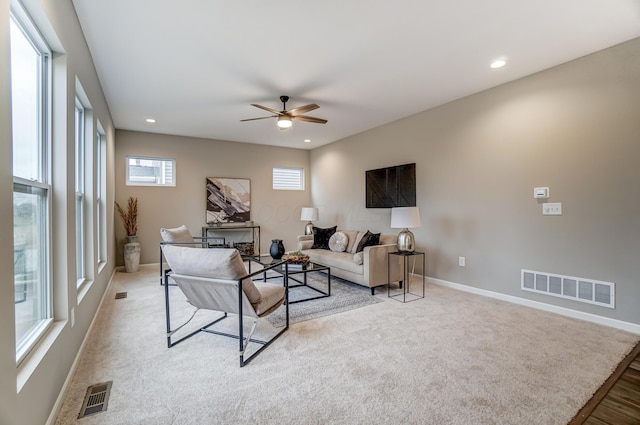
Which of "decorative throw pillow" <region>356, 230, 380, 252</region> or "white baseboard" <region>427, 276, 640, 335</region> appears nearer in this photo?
"white baseboard" <region>427, 276, 640, 335</region>

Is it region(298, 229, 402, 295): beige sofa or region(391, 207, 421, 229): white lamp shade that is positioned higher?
→ region(391, 207, 421, 229): white lamp shade

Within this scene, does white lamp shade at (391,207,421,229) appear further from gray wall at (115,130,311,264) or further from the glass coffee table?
gray wall at (115,130,311,264)

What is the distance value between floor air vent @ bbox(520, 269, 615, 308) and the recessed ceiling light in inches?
93.7

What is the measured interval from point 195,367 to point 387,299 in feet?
8.01

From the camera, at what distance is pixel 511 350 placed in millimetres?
2467

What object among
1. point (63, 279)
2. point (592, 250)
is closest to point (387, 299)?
point (592, 250)

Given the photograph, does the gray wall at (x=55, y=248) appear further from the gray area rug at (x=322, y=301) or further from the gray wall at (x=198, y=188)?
the gray wall at (x=198, y=188)

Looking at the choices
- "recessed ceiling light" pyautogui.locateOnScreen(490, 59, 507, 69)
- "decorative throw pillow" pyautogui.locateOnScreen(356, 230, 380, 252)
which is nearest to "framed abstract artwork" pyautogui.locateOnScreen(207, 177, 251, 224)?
"decorative throw pillow" pyautogui.locateOnScreen(356, 230, 380, 252)

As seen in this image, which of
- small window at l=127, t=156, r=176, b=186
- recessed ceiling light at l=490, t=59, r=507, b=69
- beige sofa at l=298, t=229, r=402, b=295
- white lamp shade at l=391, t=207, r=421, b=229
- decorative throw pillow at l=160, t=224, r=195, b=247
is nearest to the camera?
recessed ceiling light at l=490, t=59, r=507, b=69

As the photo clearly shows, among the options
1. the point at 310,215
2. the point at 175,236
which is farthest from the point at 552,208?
the point at 175,236

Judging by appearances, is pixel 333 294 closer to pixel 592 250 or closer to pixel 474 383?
pixel 474 383

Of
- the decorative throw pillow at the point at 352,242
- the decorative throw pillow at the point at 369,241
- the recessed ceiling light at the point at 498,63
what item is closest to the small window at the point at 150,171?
the decorative throw pillow at the point at 352,242

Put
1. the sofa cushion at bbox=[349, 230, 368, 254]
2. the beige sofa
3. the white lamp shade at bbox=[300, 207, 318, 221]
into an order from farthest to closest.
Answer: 1. the white lamp shade at bbox=[300, 207, 318, 221]
2. the sofa cushion at bbox=[349, 230, 368, 254]
3. the beige sofa

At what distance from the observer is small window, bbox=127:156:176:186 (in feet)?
19.5
